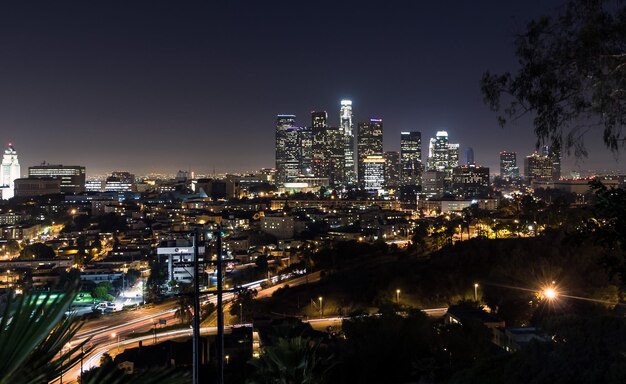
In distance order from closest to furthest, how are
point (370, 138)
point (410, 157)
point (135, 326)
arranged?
1. point (135, 326)
2. point (370, 138)
3. point (410, 157)

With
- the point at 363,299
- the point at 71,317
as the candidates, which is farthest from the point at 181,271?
the point at 71,317

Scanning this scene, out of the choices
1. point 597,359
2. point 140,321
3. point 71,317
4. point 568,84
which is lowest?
point 140,321

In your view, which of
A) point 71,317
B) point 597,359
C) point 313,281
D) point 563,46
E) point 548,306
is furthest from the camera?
point 313,281

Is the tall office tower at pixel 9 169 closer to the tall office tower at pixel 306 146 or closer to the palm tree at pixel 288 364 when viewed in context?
the tall office tower at pixel 306 146

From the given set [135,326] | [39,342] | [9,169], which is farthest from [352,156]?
[39,342]

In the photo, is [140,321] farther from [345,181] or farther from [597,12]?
[345,181]

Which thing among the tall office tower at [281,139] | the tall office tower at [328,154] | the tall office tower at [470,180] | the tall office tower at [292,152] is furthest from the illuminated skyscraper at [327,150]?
the tall office tower at [470,180]

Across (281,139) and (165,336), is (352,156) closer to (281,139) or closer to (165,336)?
(281,139)
